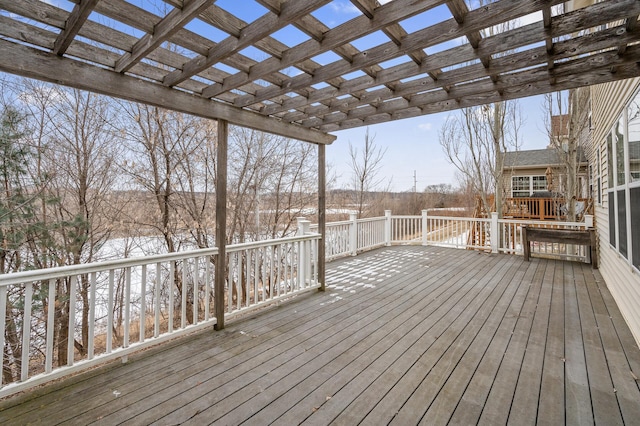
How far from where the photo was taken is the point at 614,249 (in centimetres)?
393

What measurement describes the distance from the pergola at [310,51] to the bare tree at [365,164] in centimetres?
735

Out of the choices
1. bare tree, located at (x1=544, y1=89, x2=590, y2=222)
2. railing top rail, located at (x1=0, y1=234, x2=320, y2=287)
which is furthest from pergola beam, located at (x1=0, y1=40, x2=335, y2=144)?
bare tree, located at (x1=544, y1=89, x2=590, y2=222)

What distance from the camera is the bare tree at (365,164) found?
10.5 metres

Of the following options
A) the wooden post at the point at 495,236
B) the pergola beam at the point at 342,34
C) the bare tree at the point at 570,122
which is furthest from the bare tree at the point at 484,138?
the pergola beam at the point at 342,34

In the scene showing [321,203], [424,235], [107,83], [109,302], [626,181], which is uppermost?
[107,83]

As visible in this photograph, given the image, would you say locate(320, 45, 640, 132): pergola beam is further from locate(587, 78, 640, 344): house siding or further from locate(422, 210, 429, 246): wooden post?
locate(422, 210, 429, 246): wooden post

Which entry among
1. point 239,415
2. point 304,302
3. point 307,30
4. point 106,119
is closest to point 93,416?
point 239,415

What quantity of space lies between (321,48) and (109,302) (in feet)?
8.39

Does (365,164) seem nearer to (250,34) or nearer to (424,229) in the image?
(424,229)

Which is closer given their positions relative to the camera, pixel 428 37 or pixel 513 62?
pixel 428 37

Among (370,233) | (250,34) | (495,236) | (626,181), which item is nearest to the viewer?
(250,34)

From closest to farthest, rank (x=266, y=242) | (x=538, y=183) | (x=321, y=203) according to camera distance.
Result: (x=266, y=242)
(x=321, y=203)
(x=538, y=183)

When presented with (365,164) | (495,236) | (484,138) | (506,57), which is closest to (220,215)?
(506,57)

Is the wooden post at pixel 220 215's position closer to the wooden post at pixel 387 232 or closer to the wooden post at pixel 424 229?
the wooden post at pixel 387 232
